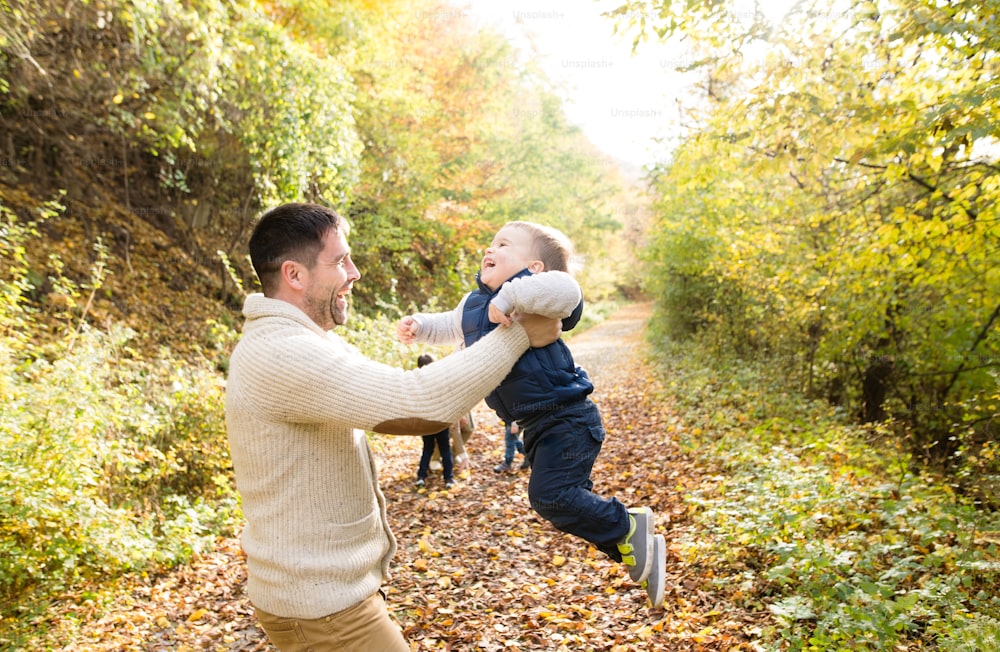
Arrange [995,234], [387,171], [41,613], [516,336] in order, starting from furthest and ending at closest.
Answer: [387,171] < [995,234] < [41,613] < [516,336]

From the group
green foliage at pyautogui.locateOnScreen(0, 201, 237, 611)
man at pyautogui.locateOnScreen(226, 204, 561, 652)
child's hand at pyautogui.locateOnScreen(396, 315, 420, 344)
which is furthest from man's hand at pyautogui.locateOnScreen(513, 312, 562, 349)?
green foliage at pyautogui.locateOnScreen(0, 201, 237, 611)

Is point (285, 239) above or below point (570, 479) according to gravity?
above

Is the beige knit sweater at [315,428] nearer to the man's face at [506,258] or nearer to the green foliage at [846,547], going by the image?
the man's face at [506,258]

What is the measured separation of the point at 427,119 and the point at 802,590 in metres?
14.9

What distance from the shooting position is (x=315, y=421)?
1.78m

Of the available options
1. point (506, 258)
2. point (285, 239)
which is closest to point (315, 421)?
point (285, 239)

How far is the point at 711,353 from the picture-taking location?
13875 mm

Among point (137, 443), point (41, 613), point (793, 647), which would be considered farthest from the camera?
point (137, 443)

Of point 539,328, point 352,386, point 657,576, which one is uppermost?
point 539,328

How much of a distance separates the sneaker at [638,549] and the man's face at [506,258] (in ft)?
3.78

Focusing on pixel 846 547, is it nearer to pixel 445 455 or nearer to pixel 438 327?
pixel 438 327

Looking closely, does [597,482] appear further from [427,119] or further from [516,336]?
[427,119]

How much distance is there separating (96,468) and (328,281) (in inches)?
172

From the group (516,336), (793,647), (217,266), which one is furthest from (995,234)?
(217,266)
